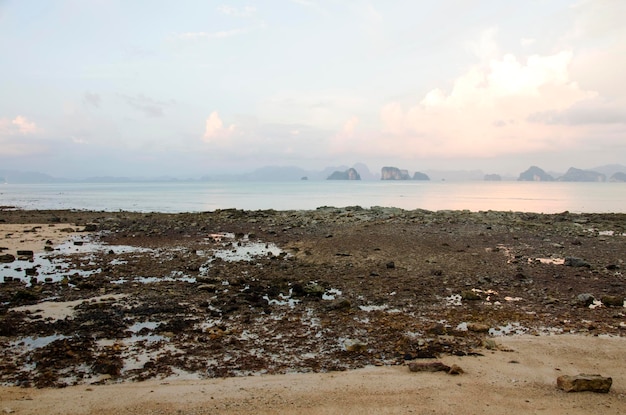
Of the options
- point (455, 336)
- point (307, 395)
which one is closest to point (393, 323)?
point (455, 336)

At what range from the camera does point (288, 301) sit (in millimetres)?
11867

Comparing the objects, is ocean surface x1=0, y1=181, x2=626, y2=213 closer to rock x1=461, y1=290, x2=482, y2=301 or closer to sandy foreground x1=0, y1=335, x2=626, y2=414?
rock x1=461, y1=290, x2=482, y2=301

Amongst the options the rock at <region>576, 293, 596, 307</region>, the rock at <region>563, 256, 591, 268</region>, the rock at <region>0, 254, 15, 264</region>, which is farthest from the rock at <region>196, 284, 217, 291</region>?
the rock at <region>563, 256, 591, 268</region>

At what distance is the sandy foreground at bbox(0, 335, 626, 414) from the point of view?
6.03m

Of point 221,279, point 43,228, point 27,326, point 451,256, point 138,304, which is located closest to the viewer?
point 27,326

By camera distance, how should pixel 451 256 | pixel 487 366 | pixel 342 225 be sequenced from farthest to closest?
pixel 342 225, pixel 451 256, pixel 487 366

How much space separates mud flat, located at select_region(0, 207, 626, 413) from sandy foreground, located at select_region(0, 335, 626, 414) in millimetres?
96

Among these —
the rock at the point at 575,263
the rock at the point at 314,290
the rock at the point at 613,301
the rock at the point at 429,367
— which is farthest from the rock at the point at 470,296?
the rock at the point at 575,263

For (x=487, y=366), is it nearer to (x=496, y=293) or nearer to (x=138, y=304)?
(x=496, y=293)

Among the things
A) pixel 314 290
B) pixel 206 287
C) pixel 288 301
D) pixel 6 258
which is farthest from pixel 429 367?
pixel 6 258

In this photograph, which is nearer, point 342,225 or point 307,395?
point 307,395

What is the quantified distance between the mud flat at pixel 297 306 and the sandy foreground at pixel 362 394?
0.31ft

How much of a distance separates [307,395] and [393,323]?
3.83 m

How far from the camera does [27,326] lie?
9.61m
